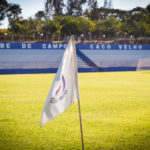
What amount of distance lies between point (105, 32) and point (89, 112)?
7799 centimetres

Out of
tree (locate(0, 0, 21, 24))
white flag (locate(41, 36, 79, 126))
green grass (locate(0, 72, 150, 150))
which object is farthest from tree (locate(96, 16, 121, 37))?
white flag (locate(41, 36, 79, 126))

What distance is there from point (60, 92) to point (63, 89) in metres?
0.08

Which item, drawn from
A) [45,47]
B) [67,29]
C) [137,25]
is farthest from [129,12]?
[45,47]

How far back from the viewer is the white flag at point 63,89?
3.71 meters

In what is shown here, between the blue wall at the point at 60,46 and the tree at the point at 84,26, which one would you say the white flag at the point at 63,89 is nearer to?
the blue wall at the point at 60,46

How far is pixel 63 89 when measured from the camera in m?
3.89

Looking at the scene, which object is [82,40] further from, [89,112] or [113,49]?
[89,112]

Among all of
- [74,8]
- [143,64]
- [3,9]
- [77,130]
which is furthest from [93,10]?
[77,130]

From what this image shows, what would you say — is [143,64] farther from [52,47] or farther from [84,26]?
[84,26]

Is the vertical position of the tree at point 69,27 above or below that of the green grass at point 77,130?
above

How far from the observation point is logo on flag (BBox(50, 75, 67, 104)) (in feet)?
12.3

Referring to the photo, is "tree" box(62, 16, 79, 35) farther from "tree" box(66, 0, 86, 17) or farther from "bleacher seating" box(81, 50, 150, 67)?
→ "tree" box(66, 0, 86, 17)

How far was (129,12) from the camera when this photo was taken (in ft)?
339

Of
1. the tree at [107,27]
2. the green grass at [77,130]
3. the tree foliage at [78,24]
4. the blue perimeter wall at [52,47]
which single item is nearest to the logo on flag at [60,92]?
the green grass at [77,130]
